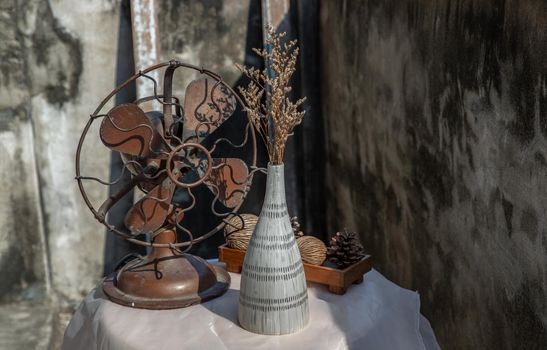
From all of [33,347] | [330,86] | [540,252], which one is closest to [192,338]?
[540,252]

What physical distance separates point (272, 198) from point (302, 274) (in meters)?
0.25

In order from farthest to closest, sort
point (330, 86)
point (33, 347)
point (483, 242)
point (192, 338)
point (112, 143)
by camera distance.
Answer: point (330, 86)
point (33, 347)
point (483, 242)
point (112, 143)
point (192, 338)

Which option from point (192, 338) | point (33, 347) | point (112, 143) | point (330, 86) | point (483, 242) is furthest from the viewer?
point (330, 86)

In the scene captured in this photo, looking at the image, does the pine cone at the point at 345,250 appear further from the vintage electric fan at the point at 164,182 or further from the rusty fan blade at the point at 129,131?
the rusty fan blade at the point at 129,131

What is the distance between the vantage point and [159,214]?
2.57m

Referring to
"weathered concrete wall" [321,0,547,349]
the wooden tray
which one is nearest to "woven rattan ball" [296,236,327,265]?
the wooden tray

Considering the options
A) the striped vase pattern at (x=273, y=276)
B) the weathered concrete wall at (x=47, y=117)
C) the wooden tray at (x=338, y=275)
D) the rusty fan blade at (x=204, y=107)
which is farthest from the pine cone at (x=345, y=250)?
the weathered concrete wall at (x=47, y=117)

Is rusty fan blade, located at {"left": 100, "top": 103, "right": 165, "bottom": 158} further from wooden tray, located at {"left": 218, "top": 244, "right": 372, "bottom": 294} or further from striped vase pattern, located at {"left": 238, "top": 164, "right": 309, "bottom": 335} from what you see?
wooden tray, located at {"left": 218, "top": 244, "right": 372, "bottom": 294}

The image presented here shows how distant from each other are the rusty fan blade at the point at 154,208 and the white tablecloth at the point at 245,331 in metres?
0.28

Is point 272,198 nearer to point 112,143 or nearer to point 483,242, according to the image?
point 112,143

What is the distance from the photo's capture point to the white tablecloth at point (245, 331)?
231 centimetres

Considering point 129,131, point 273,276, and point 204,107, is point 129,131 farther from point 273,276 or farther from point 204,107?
point 273,276

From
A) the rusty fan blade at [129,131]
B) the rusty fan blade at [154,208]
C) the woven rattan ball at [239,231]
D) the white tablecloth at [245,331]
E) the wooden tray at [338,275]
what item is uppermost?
the rusty fan blade at [129,131]

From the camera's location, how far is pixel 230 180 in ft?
8.73
